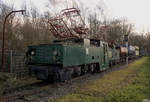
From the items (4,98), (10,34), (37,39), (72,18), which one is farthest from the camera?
(37,39)

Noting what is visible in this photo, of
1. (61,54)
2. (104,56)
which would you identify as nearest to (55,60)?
(61,54)

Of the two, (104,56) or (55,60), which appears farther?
(104,56)

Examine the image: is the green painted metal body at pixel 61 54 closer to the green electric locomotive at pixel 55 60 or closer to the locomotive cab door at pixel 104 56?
the green electric locomotive at pixel 55 60

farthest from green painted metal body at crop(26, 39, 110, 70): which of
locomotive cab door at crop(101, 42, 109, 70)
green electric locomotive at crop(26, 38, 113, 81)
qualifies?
locomotive cab door at crop(101, 42, 109, 70)

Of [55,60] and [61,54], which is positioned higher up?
[61,54]

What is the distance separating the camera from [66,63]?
28.3 feet

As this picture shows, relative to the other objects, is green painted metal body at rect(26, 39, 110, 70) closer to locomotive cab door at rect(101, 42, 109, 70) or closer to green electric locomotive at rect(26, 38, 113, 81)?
green electric locomotive at rect(26, 38, 113, 81)

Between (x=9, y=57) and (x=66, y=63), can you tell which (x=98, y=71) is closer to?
(x=66, y=63)

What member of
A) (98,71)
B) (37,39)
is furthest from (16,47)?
(98,71)

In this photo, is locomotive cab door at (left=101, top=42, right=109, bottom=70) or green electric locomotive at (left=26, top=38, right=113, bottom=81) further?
locomotive cab door at (left=101, top=42, right=109, bottom=70)

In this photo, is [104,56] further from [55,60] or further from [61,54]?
[55,60]

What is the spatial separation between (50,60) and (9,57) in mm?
3793

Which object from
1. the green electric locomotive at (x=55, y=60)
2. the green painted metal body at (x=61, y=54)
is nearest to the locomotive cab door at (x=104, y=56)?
the green painted metal body at (x=61, y=54)

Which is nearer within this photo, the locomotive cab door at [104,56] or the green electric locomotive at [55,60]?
the green electric locomotive at [55,60]
